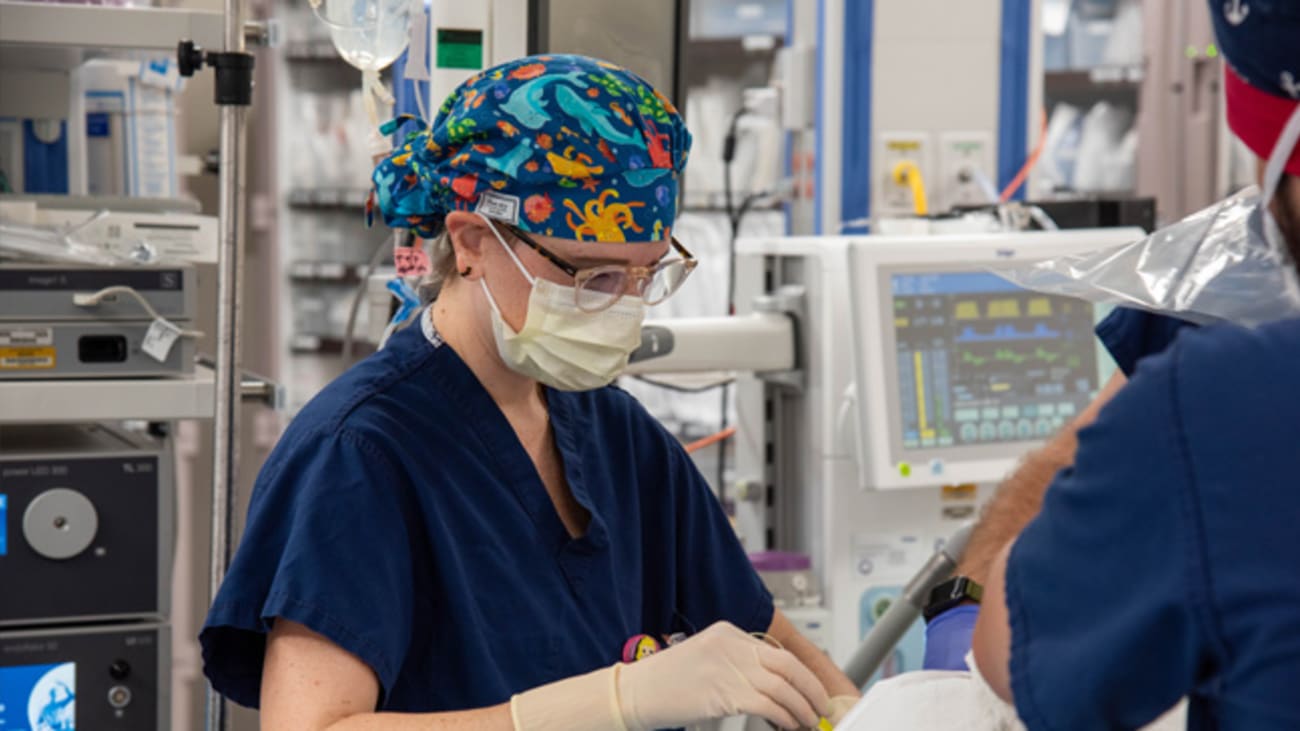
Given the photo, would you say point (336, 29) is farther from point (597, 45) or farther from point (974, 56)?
point (974, 56)

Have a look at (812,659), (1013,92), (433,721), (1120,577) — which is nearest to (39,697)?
(433,721)

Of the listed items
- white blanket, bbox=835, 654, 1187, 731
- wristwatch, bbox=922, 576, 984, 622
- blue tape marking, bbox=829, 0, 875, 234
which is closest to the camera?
white blanket, bbox=835, 654, 1187, 731

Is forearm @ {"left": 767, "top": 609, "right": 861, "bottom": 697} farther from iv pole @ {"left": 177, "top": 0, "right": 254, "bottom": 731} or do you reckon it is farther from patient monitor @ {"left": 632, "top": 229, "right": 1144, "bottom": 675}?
patient monitor @ {"left": 632, "top": 229, "right": 1144, "bottom": 675}

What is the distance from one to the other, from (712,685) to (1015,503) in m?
0.33

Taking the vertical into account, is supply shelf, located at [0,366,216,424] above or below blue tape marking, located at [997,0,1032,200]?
below

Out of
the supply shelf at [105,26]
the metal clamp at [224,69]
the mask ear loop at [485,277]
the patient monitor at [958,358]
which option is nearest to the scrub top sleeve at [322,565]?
the mask ear loop at [485,277]

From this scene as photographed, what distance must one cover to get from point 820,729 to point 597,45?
0.98 meters

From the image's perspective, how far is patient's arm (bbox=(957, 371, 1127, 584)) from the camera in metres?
1.45

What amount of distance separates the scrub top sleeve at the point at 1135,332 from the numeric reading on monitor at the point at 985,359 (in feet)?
3.58

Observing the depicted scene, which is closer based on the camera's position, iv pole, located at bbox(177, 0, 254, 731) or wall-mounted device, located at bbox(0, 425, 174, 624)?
iv pole, located at bbox(177, 0, 254, 731)

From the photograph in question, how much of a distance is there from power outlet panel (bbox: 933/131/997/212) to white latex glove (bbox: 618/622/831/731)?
1931 mm

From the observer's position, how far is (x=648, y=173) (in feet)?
5.21

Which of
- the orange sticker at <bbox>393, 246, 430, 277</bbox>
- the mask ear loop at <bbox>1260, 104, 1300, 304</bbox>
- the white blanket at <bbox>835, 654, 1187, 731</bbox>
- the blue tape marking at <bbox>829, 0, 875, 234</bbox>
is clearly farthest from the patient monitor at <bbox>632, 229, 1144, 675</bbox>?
the mask ear loop at <bbox>1260, 104, 1300, 304</bbox>

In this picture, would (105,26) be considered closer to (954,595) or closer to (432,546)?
(432,546)
